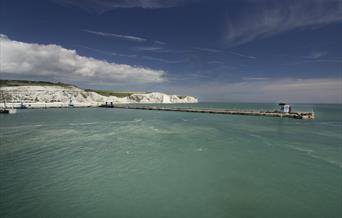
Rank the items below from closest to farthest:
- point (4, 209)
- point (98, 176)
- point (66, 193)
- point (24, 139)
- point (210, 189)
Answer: point (4, 209)
point (66, 193)
point (210, 189)
point (98, 176)
point (24, 139)

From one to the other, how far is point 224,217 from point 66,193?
7.09 metres

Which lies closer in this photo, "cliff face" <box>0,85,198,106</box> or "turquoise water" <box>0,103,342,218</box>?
"turquoise water" <box>0,103,342,218</box>

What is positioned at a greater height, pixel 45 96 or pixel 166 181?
pixel 45 96

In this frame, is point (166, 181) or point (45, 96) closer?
point (166, 181)

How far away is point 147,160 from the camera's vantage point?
44.9ft

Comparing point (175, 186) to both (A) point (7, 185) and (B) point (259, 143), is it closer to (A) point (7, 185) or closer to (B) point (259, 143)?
(A) point (7, 185)

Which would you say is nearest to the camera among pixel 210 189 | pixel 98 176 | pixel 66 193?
pixel 66 193

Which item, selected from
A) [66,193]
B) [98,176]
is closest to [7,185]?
[66,193]

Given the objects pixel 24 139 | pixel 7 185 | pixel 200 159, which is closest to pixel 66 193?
pixel 7 185

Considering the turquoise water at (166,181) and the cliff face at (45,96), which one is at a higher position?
the cliff face at (45,96)

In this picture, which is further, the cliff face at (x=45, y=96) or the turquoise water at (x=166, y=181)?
the cliff face at (x=45, y=96)

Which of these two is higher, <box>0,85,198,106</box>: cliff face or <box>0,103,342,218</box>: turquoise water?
<box>0,85,198,106</box>: cliff face

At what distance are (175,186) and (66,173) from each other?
641 centimetres

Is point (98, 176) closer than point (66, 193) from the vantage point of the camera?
No
